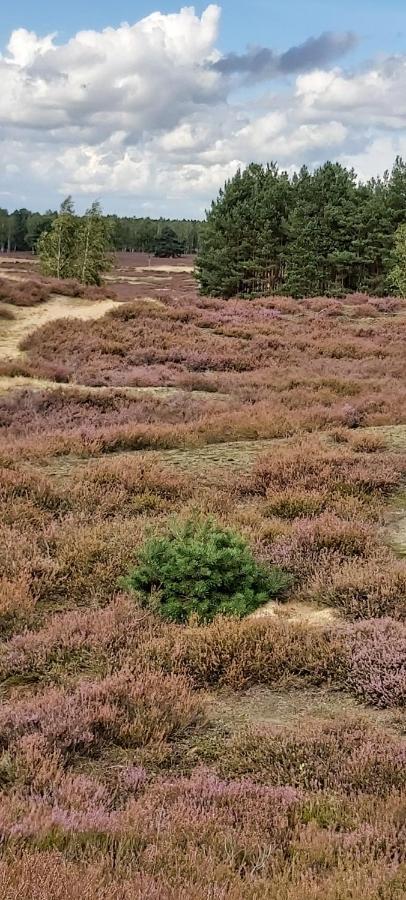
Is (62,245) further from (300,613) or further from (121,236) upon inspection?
(121,236)

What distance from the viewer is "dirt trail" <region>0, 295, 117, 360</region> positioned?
75.0 feet

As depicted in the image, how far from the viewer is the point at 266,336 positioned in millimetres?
25094

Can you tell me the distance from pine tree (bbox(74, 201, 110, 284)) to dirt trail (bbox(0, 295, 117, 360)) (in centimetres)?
2713

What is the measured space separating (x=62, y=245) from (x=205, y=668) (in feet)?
187

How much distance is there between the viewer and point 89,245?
193ft

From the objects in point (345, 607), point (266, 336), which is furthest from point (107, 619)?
point (266, 336)

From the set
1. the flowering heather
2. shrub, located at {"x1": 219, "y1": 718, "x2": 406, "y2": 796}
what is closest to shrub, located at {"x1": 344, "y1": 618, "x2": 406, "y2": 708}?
shrub, located at {"x1": 219, "y1": 718, "x2": 406, "y2": 796}

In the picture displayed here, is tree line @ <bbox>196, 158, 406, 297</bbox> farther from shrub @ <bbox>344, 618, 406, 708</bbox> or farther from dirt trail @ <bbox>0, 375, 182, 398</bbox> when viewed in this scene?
shrub @ <bbox>344, 618, 406, 708</bbox>

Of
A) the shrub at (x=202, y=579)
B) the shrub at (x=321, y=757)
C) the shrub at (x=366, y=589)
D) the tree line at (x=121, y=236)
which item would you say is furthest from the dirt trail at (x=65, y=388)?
the tree line at (x=121, y=236)

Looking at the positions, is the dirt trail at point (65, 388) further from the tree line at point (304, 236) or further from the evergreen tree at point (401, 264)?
the tree line at point (304, 236)

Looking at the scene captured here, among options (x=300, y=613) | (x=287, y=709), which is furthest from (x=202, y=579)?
(x=287, y=709)

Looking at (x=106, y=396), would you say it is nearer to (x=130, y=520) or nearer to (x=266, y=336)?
(x=130, y=520)

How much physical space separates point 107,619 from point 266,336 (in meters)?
20.4

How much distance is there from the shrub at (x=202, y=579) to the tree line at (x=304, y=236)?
5013 cm
